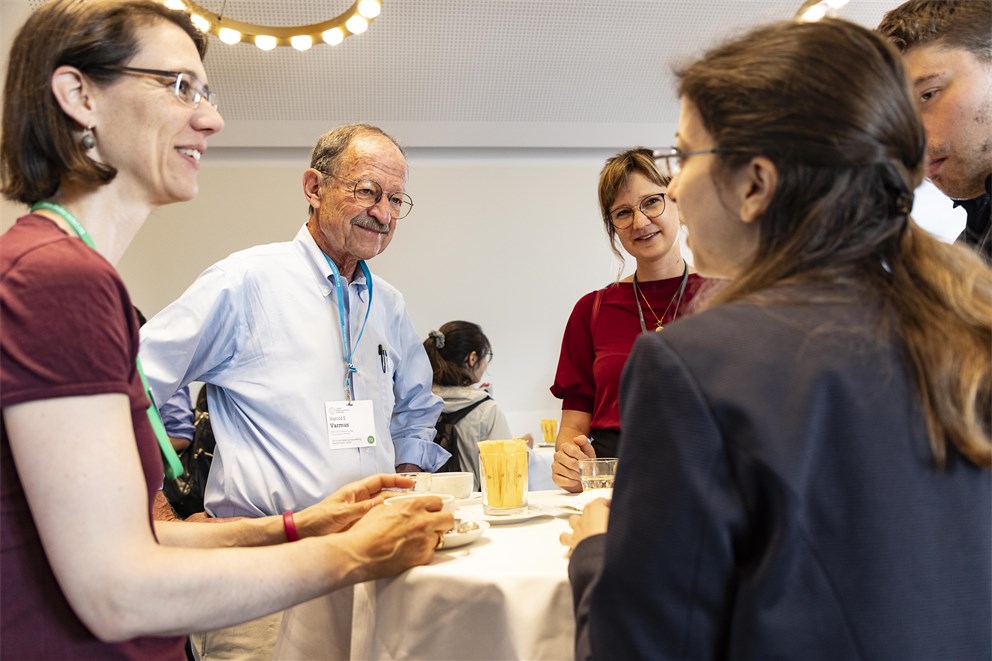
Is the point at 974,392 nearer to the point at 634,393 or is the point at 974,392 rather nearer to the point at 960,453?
the point at 960,453

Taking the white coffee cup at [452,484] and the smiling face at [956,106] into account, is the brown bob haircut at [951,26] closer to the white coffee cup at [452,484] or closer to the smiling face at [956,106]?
the smiling face at [956,106]

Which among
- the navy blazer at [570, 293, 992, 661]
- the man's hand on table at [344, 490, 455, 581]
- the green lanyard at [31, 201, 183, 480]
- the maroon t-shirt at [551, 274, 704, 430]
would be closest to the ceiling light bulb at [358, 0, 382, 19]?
the maroon t-shirt at [551, 274, 704, 430]

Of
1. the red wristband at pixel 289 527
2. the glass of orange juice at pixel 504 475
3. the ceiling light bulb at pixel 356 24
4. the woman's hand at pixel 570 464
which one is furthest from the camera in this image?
the ceiling light bulb at pixel 356 24

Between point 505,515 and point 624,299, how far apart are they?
1115mm

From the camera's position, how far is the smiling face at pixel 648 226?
246 cm

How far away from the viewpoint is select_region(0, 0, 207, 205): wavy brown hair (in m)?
1.11

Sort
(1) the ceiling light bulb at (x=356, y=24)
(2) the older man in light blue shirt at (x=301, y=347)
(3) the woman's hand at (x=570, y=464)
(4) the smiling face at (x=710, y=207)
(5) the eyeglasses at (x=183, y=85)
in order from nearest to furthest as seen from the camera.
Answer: (4) the smiling face at (x=710, y=207) < (5) the eyeglasses at (x=183, y=85) < (3) the woman's hand at (x=570, y=464) < (2) the older man in light blue shirt at (x=301, y=347) < (1) the ceiling light bulb at (x=356, y=24)

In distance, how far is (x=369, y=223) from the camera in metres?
2.45

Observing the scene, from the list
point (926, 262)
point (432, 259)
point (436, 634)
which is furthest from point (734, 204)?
point (432, 259)

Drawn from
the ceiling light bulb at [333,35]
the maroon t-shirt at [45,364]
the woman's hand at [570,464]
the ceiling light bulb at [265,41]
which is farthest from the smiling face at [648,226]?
the ceiling light bulb at [265,41]

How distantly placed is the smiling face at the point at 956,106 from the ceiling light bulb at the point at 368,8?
8.43 ft

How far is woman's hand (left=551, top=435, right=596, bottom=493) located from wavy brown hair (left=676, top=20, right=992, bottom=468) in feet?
3.78

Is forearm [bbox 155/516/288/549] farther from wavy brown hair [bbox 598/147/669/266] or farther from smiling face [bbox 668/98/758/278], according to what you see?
wavy brown hair [bbox 598/147/669/266]

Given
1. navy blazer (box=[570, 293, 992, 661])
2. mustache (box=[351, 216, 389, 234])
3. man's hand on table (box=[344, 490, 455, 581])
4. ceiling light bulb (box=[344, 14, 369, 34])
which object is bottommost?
man's hand on table (box=[344, 490, 455, 581])
